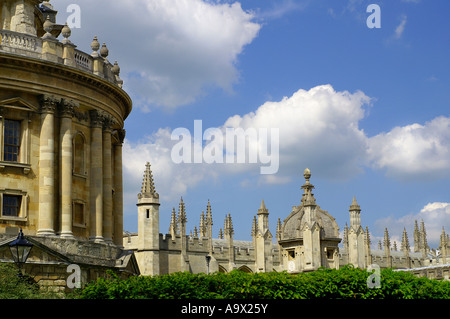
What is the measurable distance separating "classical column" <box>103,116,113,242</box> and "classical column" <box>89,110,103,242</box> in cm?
74

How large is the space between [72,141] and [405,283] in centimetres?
1760

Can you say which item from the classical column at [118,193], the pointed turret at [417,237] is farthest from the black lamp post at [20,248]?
the pointed turret at [417,237]

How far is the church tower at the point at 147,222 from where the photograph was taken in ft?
214

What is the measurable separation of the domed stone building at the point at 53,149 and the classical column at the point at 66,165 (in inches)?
1.9

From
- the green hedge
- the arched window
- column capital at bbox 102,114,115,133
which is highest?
column capital at bbox 102,114,115,133

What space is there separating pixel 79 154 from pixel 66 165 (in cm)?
247

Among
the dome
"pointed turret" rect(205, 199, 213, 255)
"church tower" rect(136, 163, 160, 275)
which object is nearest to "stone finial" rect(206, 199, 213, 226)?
"pointed turret" rect(205, 199, 213, 255)

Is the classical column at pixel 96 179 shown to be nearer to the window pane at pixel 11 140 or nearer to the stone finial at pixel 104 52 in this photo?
the stone finial at pixel 104 52

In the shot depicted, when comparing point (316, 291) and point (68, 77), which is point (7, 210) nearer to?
point (68, 77)

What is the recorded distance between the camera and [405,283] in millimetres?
32125

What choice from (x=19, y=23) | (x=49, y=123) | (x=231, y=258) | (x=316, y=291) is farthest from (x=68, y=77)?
(x=231, y=258)

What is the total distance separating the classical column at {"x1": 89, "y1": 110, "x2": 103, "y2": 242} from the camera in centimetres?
3725

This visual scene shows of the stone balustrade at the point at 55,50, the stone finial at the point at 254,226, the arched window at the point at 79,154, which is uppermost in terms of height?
the stone balustrade at the point at 55,50

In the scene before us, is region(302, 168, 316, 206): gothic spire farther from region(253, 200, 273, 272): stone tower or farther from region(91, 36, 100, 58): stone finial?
region(91, 36, 100, 58): stone finial
